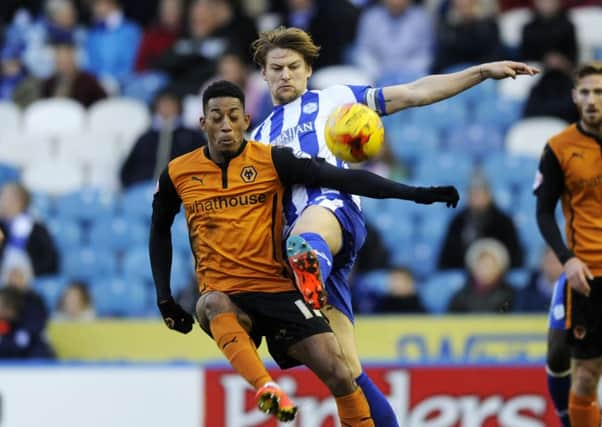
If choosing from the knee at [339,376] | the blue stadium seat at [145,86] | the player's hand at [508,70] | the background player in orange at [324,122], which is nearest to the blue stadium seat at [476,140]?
the blue stadium seat at [145,86]

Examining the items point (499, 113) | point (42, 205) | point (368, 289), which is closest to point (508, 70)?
point (368, 289)

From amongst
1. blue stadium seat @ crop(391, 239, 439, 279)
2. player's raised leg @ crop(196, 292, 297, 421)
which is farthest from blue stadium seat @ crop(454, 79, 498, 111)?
player's raised leg @ crop(196, 292, 297, 421)

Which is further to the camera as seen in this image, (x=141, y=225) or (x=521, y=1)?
(x=521, y=1)

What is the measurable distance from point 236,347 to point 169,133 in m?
7.15

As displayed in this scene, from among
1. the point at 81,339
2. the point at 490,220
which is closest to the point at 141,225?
the point at 81,339

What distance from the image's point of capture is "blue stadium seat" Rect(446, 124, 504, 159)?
587 inches

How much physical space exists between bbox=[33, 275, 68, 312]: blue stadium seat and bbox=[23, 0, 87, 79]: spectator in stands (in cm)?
344

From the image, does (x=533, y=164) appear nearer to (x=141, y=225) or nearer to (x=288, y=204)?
(x=141, y=225)

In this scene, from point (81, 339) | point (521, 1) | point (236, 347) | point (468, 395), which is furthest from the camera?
point (521, 1)

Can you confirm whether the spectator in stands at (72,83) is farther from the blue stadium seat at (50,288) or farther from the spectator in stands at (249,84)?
the blue stadium seat at (50,288)

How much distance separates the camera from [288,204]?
8.70m

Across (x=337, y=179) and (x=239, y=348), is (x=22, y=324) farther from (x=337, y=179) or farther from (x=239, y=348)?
(x=337, y=179)

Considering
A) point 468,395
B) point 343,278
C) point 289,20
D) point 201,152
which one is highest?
point 289,20

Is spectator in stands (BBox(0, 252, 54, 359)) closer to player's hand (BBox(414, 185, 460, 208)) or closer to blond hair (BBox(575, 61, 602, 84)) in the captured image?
blond hair (BBox(575, 61, 602, 84))
